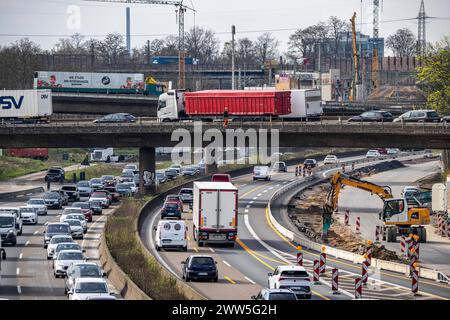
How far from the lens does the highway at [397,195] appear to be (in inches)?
2315

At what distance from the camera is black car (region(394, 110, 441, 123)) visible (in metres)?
87.3

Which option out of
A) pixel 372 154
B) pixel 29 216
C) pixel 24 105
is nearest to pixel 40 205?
pixel 29 216

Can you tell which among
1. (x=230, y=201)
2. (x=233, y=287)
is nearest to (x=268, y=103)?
(x=230, y=201)

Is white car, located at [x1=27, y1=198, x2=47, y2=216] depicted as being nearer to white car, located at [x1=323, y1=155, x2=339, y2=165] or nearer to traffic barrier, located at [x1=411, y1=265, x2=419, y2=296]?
traffic barrier, located at [x1=411, y1=265, x2=419, y2=296]

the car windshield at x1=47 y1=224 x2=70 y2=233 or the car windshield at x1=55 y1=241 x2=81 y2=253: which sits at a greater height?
the car windshield at x1=55 y1=241 x2=81 y2=253

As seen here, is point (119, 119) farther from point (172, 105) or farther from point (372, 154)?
point (372, 154)

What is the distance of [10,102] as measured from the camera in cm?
9912

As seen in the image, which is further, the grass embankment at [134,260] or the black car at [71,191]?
the black car at [71,191]

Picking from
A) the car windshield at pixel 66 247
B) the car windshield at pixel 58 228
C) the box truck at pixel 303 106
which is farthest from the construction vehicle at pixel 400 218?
the box truck at pixel 303 106

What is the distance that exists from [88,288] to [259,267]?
54.6 ft

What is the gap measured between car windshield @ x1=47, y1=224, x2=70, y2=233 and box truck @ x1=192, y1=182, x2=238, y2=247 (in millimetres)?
8327

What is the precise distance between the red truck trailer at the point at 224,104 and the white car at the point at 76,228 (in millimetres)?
31269

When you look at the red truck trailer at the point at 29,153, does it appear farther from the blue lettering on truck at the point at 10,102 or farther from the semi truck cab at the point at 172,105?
the semi truck cab at the point at 172,105

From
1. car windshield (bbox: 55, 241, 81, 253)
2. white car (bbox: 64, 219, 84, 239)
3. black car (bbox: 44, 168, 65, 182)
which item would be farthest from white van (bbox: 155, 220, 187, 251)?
black car (bbox: 44, 168, 65, 182)
